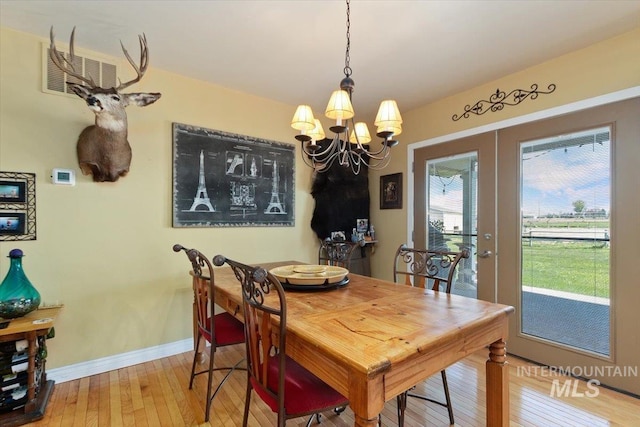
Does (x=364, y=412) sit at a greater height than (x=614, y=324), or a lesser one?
greater

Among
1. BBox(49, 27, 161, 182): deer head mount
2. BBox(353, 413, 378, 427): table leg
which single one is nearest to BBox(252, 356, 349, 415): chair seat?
BBox(353, 413, 378, 427): table leg

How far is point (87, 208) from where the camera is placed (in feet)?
7.54

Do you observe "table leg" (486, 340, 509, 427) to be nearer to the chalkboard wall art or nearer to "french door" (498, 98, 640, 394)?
"french door" (498, 98, 640, 394)

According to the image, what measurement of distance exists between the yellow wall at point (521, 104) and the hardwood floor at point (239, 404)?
1752 mm

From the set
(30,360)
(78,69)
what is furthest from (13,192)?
(30,360)

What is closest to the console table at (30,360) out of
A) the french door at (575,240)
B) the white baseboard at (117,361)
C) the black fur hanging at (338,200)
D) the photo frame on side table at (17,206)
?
the white baseboard at (117,361)

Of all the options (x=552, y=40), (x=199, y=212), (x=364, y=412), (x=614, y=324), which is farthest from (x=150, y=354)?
(x=552, y=40)

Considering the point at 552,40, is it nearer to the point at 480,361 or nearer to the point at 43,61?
the point at 480,361

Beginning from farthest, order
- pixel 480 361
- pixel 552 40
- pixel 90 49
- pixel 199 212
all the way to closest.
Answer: pixel 199 212 → pixel 480 361 → pixel 90 49 → pixel 552 40

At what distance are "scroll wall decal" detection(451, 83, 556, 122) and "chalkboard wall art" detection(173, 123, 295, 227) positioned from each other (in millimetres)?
1914

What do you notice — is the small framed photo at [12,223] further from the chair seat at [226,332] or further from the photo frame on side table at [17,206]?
the chair seat at [226,332]

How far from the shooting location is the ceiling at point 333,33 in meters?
1.83

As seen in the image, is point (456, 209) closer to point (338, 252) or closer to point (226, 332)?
point (338, 252)

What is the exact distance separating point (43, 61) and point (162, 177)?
1.11 m
